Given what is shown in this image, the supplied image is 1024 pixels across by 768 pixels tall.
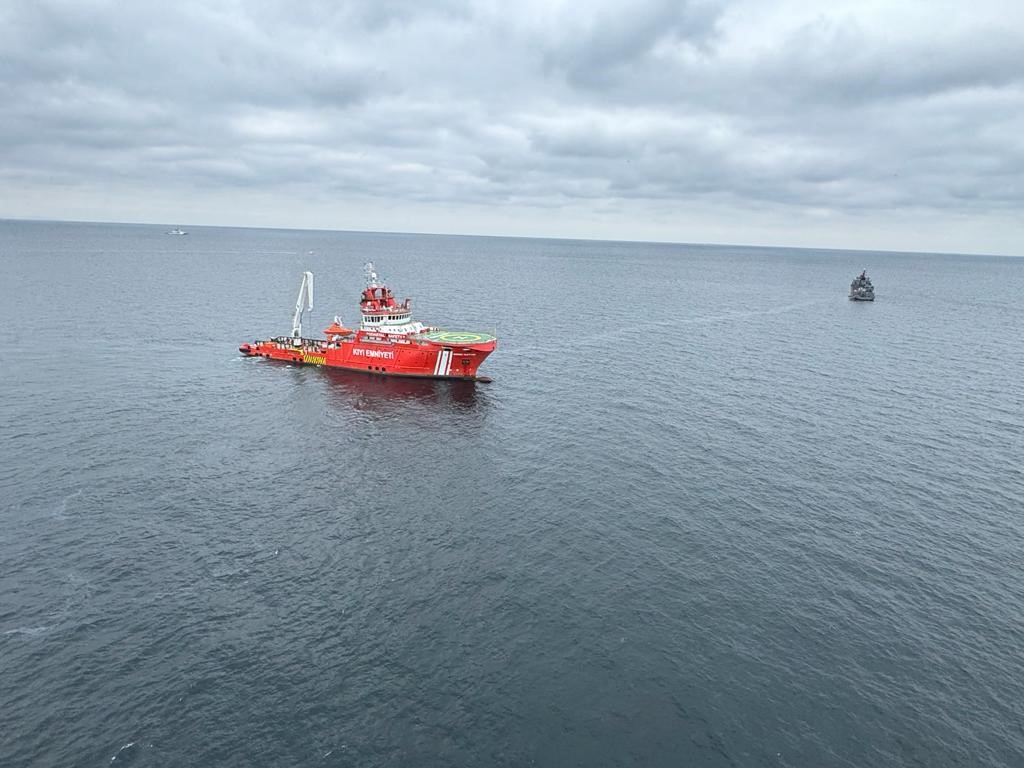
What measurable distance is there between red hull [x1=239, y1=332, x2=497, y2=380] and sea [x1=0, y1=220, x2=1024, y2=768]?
12.9 metres

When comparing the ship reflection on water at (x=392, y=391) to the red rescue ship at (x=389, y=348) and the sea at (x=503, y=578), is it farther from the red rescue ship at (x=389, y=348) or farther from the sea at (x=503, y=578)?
the red rescue ship at (x=389, y=348)

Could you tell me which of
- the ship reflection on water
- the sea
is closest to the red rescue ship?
the ship reflection on water

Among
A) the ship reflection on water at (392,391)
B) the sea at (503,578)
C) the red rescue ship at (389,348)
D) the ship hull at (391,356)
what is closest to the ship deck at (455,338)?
the red rescue ship at (389,348)

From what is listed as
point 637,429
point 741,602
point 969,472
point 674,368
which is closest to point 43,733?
point 741,602

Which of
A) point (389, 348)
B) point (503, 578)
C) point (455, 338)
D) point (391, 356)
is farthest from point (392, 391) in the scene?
point (503, 578)

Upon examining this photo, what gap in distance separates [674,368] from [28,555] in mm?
119315

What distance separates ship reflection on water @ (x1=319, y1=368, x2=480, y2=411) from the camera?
114688 millimetres

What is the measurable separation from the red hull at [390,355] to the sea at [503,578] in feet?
42.4

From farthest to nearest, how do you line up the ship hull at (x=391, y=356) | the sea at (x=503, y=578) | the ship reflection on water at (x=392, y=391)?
the ship hull at (x=391, y=356) → the ship reflection on water at (x=392, y=391) → the sea at (x=503, y=578)

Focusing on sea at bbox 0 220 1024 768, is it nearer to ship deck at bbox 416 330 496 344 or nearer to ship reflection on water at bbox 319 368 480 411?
ship reflection on water at bbox 319 368 480 411

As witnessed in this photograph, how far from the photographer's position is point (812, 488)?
7969cm

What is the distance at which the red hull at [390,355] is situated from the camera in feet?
409

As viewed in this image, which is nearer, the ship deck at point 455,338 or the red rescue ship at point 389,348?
the red rescue ship at point 389,348

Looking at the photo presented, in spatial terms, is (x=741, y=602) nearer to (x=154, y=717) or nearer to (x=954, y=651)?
(x=954, y=651)
